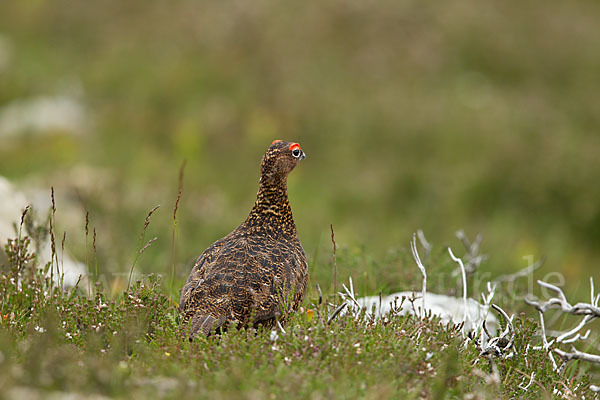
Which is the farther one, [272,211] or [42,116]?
[42,116]

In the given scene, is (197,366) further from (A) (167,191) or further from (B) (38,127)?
(B) (38,127)

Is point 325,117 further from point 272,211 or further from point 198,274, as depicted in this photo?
point 198,274

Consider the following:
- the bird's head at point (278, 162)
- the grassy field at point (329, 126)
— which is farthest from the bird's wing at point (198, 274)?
the grassy field at point (329, 126)

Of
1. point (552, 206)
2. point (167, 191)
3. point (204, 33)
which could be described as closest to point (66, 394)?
point (167, 191)

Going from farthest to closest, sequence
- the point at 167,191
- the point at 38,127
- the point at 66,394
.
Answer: the point at 38,127
the point at 167,191
the point at 66,394

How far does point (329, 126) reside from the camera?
14242 mm

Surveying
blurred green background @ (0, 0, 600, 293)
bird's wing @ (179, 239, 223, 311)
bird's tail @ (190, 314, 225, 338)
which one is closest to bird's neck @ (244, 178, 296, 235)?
bird's wing @ (179, 239, 223, 311)

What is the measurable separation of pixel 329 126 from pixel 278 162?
9.22 m

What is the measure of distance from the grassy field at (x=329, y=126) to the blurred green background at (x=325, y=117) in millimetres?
45

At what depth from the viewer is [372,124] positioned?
1429 cm

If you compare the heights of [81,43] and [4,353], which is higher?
[81,43]

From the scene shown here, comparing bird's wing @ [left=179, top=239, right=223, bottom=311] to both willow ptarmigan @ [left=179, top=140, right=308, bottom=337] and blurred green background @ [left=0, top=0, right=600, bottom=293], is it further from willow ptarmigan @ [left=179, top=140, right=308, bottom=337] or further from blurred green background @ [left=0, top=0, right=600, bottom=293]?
blurred green background @ [left=0, top=0, right=600, bottom=293]

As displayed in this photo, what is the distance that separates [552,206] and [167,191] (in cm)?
683

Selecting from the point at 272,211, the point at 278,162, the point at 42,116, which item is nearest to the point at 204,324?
the point at 272,211
